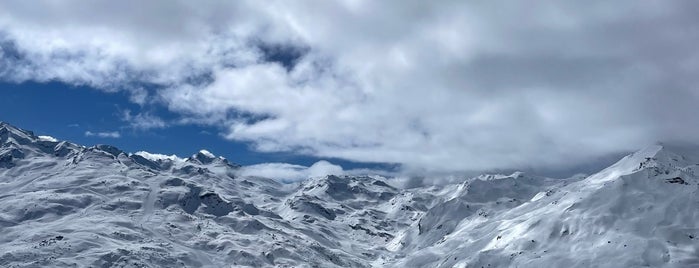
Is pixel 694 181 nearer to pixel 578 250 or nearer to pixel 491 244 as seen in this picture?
pixel 578 250

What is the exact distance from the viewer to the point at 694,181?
604 feet

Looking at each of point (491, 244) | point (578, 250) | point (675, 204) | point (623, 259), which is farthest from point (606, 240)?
point (491, 244)

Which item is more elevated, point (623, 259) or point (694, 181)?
point (694, 181)

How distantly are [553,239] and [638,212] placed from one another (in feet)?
79.8

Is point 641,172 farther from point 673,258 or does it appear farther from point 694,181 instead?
point 673,258

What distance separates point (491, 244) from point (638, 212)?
4586 centimetres

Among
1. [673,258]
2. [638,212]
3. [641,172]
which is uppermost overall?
[641,172]

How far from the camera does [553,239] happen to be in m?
178

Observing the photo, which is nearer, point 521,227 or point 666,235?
point 666,235

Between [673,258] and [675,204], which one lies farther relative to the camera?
[675,204]

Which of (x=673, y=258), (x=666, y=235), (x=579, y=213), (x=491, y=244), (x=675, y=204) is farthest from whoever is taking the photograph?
(x=491, y=244)

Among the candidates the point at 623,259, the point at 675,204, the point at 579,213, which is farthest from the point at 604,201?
the point at 623,259

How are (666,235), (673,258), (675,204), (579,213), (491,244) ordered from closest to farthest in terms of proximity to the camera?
(673,258) < (666,235) < (675,204) < (579,213) < (491,244)

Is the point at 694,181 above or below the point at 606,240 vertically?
above
